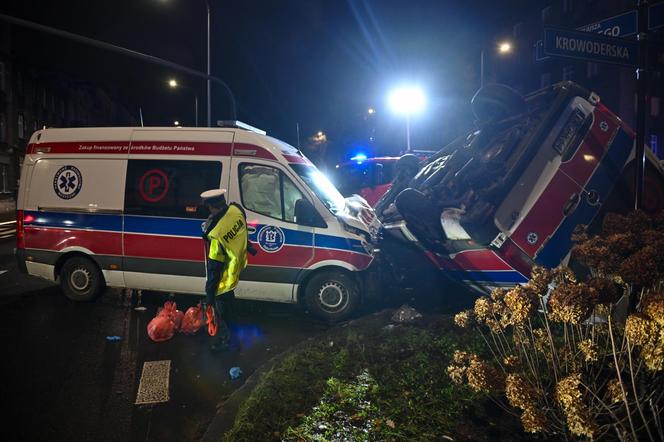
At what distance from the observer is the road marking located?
3924 mm

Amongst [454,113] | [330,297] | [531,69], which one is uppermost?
[531,69]

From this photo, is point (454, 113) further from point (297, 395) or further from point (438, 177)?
point (297, 395)

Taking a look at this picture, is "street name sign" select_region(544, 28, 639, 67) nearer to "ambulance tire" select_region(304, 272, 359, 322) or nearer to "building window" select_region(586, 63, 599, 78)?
"ambulance tire" select_region(304, 272, 359, 322)

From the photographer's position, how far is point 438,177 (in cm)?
670

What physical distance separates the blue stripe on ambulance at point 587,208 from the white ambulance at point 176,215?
2.12 metres

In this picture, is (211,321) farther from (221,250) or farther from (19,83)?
(19,83)

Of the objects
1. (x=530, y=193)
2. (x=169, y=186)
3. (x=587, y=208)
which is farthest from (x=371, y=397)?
(x=169, y=186)

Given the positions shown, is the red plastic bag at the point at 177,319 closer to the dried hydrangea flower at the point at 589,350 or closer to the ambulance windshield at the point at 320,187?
the ambulance windshield at the point at 320,187

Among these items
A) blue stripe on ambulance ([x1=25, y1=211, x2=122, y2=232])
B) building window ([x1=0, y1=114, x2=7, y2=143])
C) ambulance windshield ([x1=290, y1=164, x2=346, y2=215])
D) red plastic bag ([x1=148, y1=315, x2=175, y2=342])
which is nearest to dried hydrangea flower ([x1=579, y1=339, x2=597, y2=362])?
ambulance windshield ([x1=290, y1=164, x2=346, y2=215])

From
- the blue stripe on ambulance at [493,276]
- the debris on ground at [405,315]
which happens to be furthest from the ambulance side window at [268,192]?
the blue stripe on ambulance at [493,276]

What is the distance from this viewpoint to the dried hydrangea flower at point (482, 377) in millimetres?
2746

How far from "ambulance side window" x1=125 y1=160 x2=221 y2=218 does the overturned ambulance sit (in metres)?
2.59

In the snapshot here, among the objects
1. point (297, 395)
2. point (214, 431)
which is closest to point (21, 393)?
point (214, 431)

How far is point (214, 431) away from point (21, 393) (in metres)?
2.00
